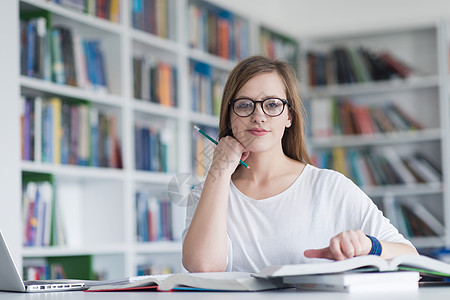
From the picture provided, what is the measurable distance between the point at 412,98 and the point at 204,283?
3.79 metres

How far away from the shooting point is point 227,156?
1.64m

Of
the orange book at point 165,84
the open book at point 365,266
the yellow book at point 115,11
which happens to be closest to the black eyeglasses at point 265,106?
the open book at point 365,266

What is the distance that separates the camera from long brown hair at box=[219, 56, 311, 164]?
170 centimetres

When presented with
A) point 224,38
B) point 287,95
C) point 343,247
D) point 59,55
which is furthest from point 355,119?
point 343,247

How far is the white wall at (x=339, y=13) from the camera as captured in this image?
15.1ft

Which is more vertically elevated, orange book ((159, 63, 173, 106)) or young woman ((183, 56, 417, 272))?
orange book ((159, 63, 173, 106))

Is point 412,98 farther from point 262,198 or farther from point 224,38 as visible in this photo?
point 262,198

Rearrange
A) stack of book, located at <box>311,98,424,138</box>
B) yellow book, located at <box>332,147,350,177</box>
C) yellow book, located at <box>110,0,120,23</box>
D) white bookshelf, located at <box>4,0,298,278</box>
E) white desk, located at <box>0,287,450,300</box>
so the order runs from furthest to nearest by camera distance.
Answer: yellow book, located at <box>332,147,350,177</box>, stack of book, located at <box>311,98,424,138</box>, yellow book, located at <box>110,0,120,23</box>, white bookshelf, located at <box>4,0,298,278</box>, white desk, located at <box>0,287,450,300</box>

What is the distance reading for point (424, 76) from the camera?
4.59m

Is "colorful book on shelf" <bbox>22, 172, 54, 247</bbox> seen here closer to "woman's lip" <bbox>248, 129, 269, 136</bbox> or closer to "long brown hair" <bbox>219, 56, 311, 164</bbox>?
"long brown hair" <bbox>219, 56, 311, 164</bbox>

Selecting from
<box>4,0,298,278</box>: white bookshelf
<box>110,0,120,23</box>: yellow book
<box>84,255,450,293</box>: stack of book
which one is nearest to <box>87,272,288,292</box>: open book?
<box>84,255,450,293</box>: stack of book

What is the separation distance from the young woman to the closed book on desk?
429 millimetres

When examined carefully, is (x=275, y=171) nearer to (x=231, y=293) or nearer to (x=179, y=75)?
(x=231, y=293)

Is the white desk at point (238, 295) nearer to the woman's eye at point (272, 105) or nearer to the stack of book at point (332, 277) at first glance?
the stack of book at point (332, 277)
